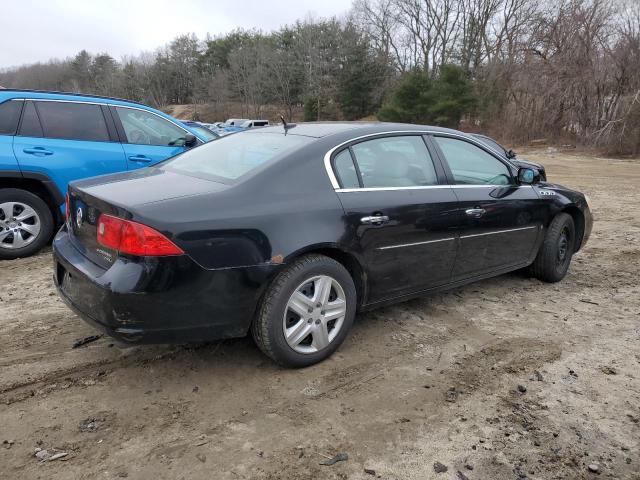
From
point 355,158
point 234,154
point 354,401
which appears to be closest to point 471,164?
point 355,158

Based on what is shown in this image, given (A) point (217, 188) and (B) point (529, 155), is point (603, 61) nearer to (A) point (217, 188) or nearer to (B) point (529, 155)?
(B) point (529, 155)

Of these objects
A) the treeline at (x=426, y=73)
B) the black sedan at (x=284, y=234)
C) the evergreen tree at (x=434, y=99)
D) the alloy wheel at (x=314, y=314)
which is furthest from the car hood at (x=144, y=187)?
the evergreen tree at (x=434, y=99)

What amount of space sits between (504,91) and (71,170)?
30.3 m

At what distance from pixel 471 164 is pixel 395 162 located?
0.93 meters

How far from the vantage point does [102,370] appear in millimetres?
3105

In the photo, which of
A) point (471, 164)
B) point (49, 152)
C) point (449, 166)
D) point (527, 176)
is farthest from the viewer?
point (49, 152)

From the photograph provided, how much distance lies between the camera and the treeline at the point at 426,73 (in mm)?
24297

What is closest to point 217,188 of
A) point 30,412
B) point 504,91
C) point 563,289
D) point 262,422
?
point 262,422

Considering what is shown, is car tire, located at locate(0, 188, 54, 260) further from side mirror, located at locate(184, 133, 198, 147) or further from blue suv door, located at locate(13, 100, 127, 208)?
side mirror, located at locate(184, 133, 198, 147)

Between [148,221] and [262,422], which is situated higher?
[148,221]

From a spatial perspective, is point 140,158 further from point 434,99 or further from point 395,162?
point 434,99

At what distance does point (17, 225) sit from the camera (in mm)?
5238

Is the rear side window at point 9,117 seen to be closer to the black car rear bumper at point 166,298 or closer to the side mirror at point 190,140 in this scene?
the side mirror at point 190,140

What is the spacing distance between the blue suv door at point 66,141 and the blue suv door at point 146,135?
112 millimetres
